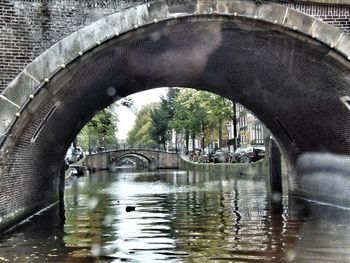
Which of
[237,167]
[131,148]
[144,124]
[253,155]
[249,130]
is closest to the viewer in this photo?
[237,167]

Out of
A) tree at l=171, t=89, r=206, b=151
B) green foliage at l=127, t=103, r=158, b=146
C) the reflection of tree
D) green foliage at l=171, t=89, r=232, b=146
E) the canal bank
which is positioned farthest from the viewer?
green foliage at l=127, t=103, r=158, b=146

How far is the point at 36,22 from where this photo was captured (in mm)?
11164

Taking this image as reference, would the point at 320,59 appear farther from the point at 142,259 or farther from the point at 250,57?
the point at 142,259

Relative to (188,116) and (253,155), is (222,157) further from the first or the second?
(188,116)

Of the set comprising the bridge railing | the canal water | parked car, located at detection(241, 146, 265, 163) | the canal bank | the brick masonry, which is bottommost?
the canal water

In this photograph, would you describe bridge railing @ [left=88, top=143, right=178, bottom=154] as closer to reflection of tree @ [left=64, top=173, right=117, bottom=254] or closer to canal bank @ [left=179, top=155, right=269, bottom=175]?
canal bank @ [left=179, top=155, right=269, bottom=175]

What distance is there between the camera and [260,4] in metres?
11.1

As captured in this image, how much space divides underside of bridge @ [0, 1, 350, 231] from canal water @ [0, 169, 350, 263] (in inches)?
54.7

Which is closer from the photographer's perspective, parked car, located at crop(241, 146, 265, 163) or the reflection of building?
parked car, located at crop(241, 146, 265, 163)

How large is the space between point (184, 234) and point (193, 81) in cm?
687

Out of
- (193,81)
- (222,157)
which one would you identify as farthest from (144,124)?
(193,81)

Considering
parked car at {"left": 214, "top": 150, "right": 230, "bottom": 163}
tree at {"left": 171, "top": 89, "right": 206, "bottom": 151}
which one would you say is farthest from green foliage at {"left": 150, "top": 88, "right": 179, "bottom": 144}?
parked car at {"left": 214, "top": 150, "right": 230, "bottom": 163}

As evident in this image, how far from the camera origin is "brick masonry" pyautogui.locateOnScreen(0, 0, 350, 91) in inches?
435

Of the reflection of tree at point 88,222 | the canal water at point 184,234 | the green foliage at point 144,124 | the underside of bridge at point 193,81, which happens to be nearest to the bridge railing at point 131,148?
the green foliage at point 144,124
